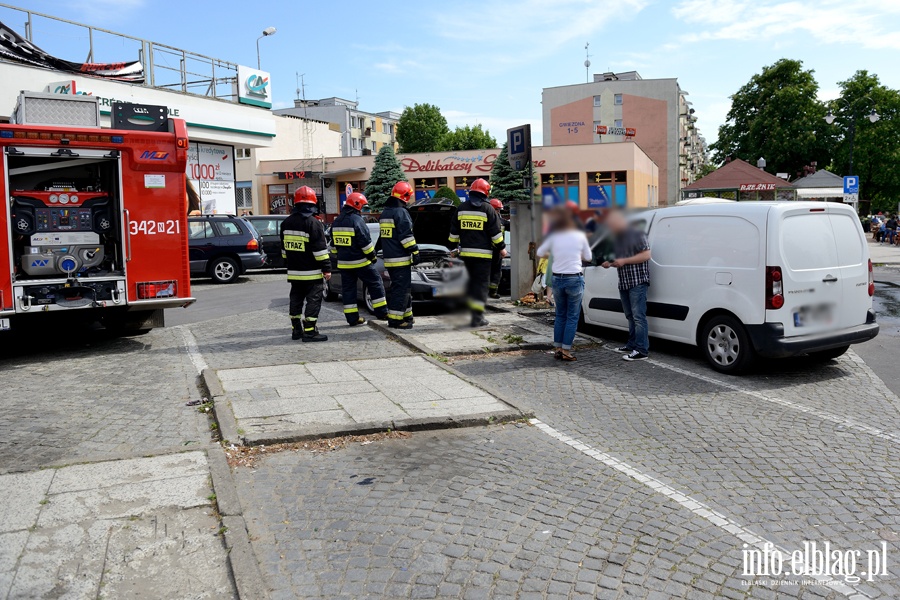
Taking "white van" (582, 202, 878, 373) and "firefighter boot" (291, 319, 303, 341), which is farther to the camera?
"firefighter boot" (291, 319, 303, 341)

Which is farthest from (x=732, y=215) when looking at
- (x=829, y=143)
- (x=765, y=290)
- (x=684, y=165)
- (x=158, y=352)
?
(x=684, y=165)

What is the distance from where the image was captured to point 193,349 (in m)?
9.81

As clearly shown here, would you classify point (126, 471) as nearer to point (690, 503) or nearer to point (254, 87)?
point (690, 503)

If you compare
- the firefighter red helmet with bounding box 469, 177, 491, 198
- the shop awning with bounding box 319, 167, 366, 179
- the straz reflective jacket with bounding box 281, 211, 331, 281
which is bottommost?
the straz reflective jacket with bounding box 281, 211, 331, 281

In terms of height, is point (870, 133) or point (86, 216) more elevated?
point (870, 133)

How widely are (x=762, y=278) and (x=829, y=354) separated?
2.01 metres

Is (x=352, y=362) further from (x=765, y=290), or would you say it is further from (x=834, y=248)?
(x=834, y=248)

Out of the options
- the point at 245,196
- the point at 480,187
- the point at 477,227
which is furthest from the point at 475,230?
the point at 245,196

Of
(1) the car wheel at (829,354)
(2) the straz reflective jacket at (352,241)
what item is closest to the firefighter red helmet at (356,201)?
(2) the straz reflective jacket at (352,241)

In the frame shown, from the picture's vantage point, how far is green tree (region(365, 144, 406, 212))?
1451 inches

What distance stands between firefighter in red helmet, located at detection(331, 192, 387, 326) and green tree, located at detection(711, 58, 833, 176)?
53.1 metres

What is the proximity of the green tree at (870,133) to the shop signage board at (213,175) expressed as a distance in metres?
45.1

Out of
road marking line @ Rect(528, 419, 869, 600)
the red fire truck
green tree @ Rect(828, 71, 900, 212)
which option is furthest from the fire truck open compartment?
green tree @ Rect(828, 71, 900, 212)

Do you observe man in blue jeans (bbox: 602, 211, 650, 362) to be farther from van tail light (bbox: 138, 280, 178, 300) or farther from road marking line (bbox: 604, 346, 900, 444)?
van tail light (bbox: 138, 280, 178, 300)
